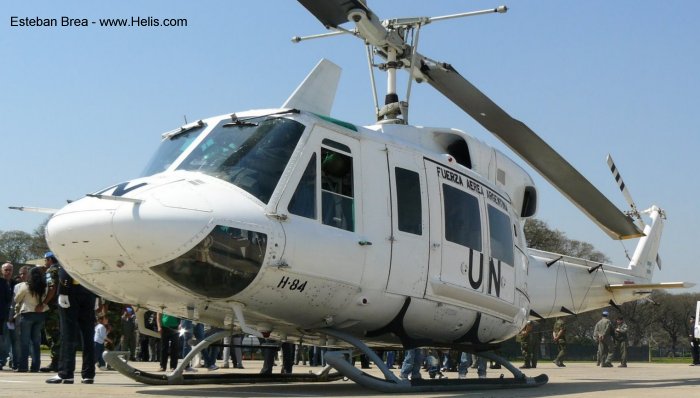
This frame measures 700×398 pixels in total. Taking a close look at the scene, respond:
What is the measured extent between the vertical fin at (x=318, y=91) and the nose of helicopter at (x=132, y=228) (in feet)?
6.52

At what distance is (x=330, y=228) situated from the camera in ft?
27.5

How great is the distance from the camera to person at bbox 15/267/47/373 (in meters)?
13.3

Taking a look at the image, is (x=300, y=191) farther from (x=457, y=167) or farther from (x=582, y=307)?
(x=582, y=307)

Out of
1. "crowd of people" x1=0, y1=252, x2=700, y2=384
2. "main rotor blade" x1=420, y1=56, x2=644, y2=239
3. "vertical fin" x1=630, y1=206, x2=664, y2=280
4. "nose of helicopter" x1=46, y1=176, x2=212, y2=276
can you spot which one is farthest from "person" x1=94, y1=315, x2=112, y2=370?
"vertical fin" x1=630, y1=206, x2=664, y2=280

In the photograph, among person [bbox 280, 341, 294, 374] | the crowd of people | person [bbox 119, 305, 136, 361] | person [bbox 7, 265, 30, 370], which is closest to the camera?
the crowd of people

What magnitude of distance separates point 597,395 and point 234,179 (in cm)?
397

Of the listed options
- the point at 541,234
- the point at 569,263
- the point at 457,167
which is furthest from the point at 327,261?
the point at 541,234

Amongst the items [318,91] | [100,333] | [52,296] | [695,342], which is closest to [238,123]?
[318,91]

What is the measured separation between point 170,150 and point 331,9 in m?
2.24

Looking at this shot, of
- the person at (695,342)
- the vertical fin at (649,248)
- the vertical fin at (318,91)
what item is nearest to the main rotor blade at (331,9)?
the vertical fin at (318,91)

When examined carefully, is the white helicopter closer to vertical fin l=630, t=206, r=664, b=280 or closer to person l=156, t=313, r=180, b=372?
person l=156, t=313, r=180, b=372

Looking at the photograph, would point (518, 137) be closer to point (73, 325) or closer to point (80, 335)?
point (73, 325)

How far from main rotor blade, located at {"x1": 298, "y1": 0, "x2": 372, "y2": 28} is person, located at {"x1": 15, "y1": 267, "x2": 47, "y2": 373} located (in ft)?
21.9

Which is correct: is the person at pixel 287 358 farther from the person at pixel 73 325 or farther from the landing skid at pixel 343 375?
the person at pixel 73 325
